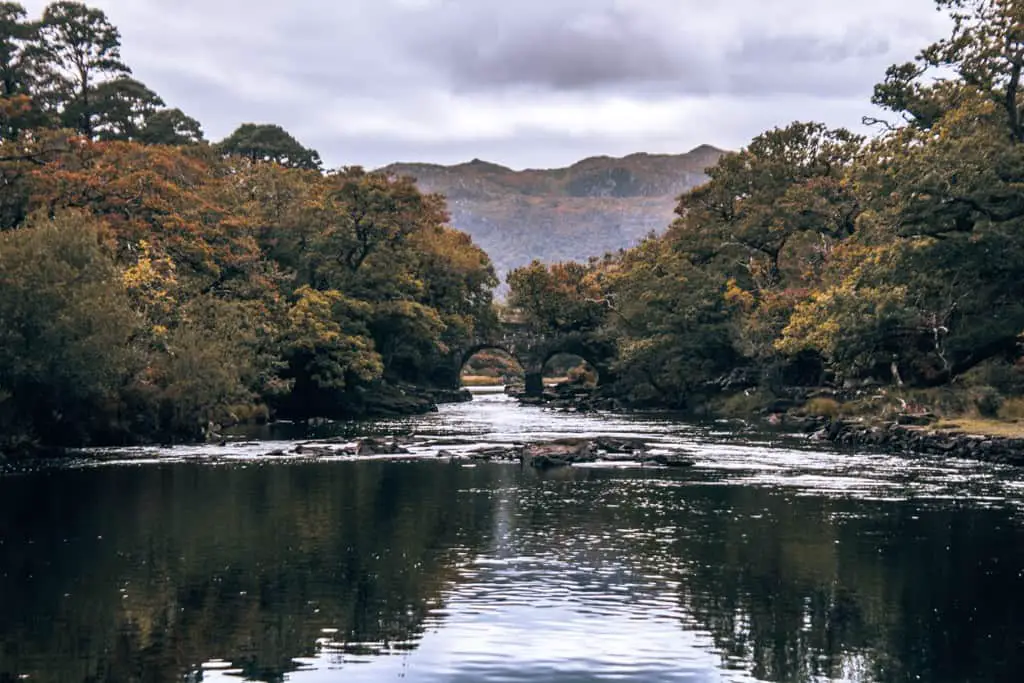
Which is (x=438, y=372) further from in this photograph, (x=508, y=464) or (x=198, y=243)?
(x=508, y=464)

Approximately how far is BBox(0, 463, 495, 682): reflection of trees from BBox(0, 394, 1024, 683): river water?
9 centimetres

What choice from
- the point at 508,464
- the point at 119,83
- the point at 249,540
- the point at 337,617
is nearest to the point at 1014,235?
the point at 508,464

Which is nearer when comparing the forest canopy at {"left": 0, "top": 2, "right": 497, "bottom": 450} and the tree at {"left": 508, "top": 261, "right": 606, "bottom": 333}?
the forest canopy at {"left": 0, "top": 2, "right": 497, "bottom": 450}

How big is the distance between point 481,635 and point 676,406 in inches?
3916

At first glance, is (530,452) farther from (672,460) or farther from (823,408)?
(823,408)

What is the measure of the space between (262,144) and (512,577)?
173 m

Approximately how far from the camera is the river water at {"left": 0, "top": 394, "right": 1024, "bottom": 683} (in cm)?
2117

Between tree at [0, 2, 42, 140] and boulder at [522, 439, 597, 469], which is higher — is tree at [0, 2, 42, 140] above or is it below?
above

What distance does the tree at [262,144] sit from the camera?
7554 inches

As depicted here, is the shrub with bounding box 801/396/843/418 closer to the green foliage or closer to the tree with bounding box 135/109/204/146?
the green foliage

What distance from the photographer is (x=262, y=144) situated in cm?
19188

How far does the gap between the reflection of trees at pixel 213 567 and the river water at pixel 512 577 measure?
9cm

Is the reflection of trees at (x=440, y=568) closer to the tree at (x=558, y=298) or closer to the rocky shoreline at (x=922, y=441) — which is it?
the rocky shoreline at (x=922, y=441)

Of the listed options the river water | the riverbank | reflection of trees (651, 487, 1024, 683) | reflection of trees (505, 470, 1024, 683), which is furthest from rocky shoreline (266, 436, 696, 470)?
reflection of trees (651, 487, 1024, 683)
